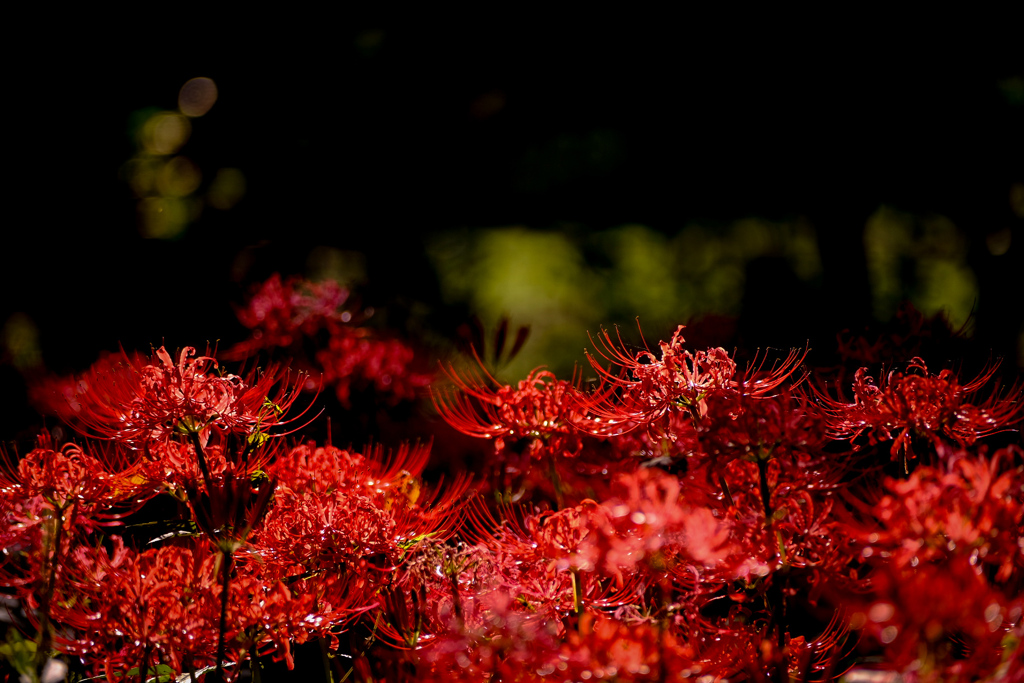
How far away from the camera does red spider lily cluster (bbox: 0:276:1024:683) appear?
46 cm

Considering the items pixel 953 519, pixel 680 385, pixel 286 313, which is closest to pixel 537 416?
pixel 680 385

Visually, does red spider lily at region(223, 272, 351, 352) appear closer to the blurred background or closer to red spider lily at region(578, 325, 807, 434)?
the blurred background

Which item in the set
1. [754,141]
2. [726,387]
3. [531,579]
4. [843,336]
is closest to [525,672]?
[531,579]

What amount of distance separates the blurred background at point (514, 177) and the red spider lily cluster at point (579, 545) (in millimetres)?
769

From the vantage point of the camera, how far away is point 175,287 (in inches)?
70.2

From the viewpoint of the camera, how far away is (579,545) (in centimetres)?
64

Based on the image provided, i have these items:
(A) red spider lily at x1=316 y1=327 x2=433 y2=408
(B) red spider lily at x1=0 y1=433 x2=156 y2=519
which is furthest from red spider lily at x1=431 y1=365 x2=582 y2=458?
(A) red spider lily at x1=316 y1=327 x2=433 y2=408

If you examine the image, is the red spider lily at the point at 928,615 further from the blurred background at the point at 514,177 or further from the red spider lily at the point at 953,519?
the blurred background at the point at 514,177

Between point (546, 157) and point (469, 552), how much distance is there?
1.69 metres

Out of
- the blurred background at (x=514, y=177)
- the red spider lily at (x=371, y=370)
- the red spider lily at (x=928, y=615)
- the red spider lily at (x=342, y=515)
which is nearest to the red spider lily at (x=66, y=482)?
the red spider lily at (x=342, y=515)

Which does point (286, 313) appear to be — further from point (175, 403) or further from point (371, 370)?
point (175, 403)

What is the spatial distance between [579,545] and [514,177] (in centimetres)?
174

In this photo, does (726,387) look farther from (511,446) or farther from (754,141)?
(754,141)

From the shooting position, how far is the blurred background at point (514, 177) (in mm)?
1760
